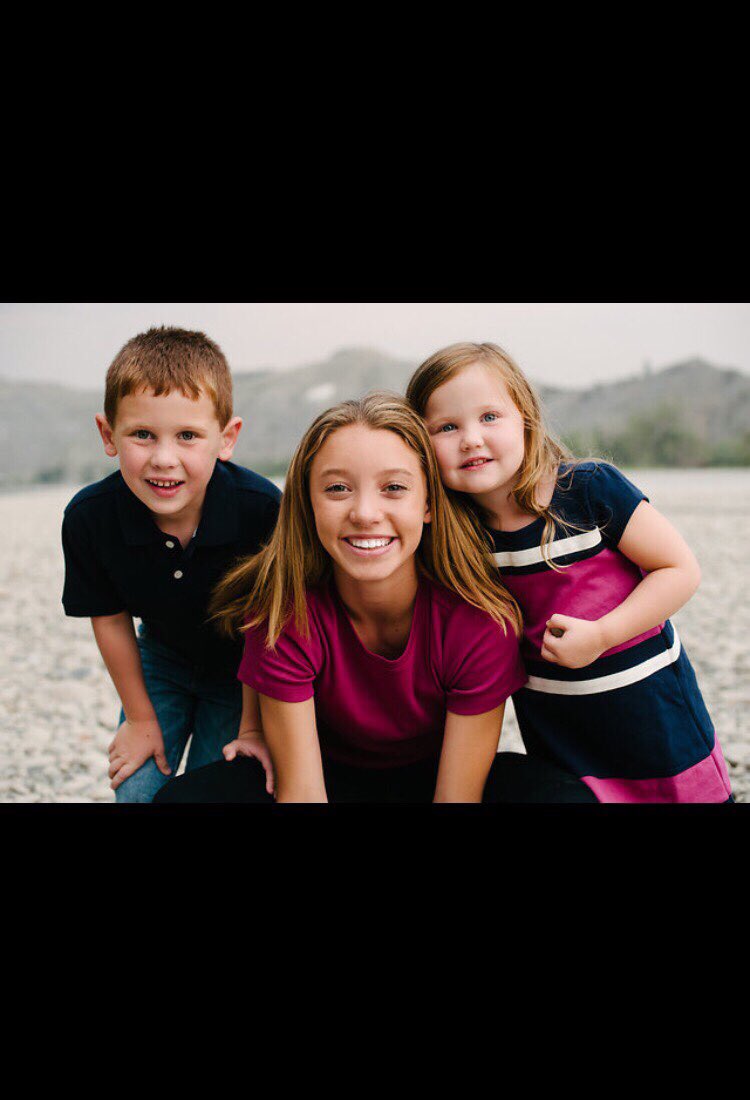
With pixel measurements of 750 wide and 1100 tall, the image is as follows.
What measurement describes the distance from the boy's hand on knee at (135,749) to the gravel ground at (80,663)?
1.00m

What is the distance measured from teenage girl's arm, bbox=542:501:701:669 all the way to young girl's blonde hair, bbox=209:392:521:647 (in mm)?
148

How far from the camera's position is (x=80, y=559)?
2469 mm

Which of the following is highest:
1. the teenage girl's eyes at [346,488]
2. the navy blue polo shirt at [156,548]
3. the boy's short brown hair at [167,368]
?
the boy's short brown hair at [167,368]

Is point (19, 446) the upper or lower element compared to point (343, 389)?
lower

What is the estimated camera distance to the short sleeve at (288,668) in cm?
207

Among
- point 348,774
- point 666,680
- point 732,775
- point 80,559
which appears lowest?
point 732,775

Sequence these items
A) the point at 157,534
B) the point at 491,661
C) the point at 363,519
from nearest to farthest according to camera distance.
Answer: the point at 363,519 < the point at 491,661 < the point at 157,534

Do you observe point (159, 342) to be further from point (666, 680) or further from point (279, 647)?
point (666, 680)

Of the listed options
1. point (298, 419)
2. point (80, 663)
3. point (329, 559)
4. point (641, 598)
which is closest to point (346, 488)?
point (329, 559)

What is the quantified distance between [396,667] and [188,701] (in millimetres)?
980

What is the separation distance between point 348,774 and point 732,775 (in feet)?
6.39

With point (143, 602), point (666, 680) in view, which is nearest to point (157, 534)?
point (143, 602)

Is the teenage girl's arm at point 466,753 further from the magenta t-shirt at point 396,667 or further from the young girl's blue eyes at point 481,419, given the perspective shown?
the young girl's blue eyes at point 481,419

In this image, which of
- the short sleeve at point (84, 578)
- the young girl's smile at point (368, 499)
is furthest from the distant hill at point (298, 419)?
the young girl's smile at point (368, 499)
